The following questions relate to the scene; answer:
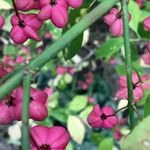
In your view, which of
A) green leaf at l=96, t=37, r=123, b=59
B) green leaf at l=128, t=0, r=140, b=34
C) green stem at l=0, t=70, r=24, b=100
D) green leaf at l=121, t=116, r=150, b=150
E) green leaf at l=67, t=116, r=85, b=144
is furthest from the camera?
green leaf at l=67, t=116, r=85, b=144

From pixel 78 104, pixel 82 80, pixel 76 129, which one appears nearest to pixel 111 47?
pixel 76 129

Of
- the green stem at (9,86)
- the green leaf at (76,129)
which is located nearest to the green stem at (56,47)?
the green stem at (9,86)

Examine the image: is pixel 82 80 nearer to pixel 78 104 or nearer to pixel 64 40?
pixel 78 104

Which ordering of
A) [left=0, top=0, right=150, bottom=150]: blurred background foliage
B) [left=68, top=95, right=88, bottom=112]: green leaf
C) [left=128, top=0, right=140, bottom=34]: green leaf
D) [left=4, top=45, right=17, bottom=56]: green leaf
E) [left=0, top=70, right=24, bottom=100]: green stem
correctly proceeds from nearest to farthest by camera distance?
[left=0, top=70, right=24, bottom=100]: green stem → [left=128, top=0, right=140, bottom=34]: green leaf → [left=0, top=0, right=150, bottom=150]: blurred background foliage → [left=68, top=95, right=88, bottom=112]: green leaf → [left=4, top=45, right=17, bottom=56]: green leaf

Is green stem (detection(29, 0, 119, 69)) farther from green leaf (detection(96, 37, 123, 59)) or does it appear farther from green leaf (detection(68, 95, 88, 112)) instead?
green leaf (detection(68, 95, 88, 112))

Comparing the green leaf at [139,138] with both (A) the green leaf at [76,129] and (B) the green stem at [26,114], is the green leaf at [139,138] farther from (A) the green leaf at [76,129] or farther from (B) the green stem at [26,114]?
(A) the green leaf at [76,129]

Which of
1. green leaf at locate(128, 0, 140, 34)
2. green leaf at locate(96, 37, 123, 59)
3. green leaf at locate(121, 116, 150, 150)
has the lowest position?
green leaf at locate(96, 37, 123, 59)

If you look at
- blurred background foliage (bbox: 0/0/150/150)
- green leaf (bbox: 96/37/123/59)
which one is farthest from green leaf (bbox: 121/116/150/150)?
green leaf (bbox: 96/37/123/59)
